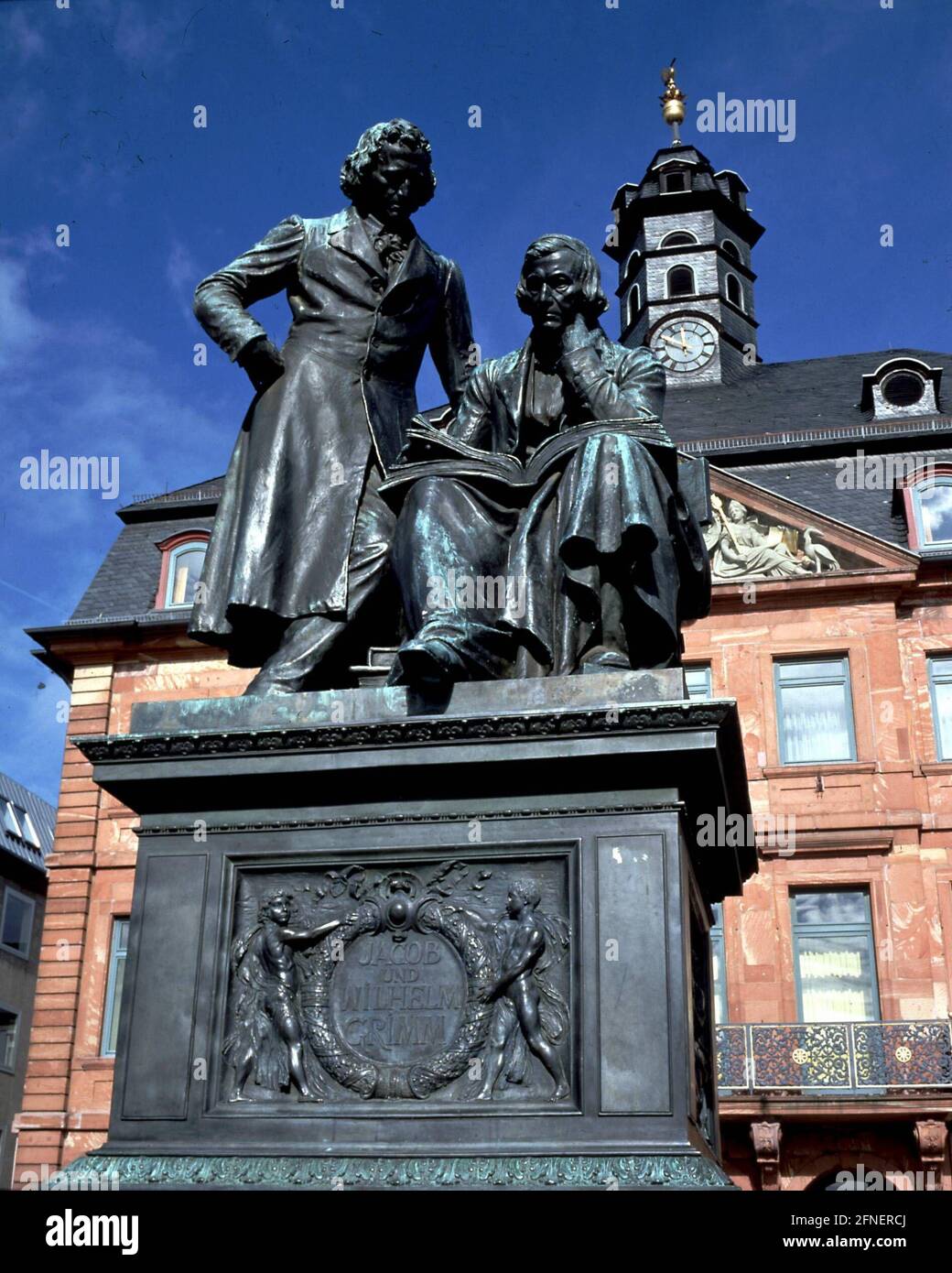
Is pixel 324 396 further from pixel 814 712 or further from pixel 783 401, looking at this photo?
pixel 783 401

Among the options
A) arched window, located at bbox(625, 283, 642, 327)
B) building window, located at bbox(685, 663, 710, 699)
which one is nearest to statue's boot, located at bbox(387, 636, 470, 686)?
building window, located at bbox(685, 663, 710, 699)

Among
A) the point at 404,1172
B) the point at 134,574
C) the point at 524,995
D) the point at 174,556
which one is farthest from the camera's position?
the point at 134,574

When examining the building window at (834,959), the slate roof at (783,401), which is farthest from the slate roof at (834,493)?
the building window at (834,959)

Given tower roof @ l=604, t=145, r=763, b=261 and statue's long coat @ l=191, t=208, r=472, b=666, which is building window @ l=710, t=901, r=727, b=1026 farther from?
tower roof @ l=604, t=145, r=763, b=261

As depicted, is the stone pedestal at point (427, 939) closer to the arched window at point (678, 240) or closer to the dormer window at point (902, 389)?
the dormer window at point (902, 389)

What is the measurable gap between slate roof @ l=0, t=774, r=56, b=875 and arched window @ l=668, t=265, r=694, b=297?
20.5 meters

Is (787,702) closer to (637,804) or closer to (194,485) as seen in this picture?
(194,485)

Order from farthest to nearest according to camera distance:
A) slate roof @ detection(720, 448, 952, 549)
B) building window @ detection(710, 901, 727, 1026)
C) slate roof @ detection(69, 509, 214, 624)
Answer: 1. slate roof @ detection(69, 509, 214, 624)
2. slate roof @ detection(720, 448, 952, 549)
3. building window @ detection(710, 901, 727, 1026)

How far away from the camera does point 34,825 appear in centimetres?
4178

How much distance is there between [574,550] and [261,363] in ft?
5.18

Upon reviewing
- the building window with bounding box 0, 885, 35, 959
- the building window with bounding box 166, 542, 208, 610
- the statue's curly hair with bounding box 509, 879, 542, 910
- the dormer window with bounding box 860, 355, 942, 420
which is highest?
the dormer window with bounding box 860, 355, 942, 420

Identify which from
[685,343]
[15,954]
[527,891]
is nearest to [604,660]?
[527,891]

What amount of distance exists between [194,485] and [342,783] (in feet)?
91.4

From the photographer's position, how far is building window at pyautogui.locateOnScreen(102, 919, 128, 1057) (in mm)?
25219
